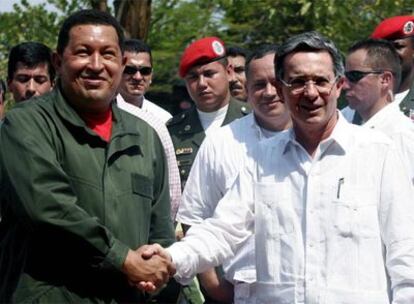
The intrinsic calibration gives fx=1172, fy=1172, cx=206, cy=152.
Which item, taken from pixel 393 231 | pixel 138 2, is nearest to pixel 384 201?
pixel 393 231

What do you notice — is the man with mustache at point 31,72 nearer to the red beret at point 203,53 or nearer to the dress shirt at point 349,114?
the red beret at point 203,53

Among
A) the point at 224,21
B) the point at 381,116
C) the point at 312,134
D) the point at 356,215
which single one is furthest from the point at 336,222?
the point at 224,21

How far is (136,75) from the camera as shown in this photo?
8.93 meters

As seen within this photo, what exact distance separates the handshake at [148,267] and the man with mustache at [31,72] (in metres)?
3.10

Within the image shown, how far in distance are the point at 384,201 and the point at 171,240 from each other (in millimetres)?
1040

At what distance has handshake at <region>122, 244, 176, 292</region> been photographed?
4988 millimetres

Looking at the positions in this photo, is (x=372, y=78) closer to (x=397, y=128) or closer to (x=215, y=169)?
(x=397, y=128)

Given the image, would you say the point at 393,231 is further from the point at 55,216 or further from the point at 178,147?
the point at 178,147

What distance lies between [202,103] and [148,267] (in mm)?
3387

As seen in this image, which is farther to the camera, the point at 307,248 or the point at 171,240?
the point at 171,240

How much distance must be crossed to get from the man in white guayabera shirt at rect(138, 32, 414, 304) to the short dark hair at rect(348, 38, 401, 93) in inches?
91.6

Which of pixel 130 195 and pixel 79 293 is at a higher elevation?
pixel 130 195

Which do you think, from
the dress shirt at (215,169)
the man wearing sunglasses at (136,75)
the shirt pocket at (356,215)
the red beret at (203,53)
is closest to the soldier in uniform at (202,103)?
the red beret at (203,53)

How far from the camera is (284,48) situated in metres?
5.29
